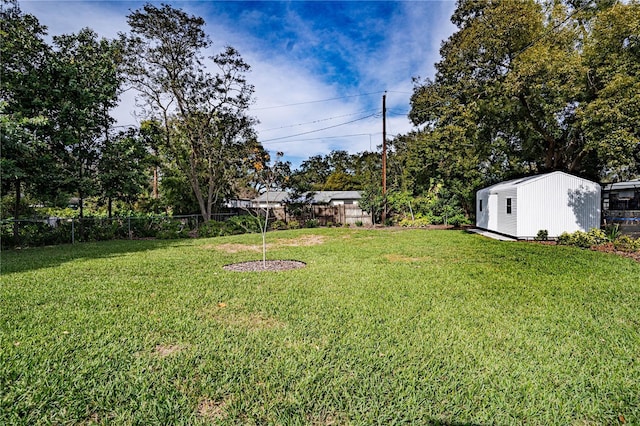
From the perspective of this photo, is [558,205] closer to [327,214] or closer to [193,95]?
[327,214]

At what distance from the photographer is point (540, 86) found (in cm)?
1105

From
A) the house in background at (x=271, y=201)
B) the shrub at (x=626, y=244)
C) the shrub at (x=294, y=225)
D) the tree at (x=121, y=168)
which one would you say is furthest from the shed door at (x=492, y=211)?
the tree at (x=121, y=168)

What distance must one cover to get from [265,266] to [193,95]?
1108 cm

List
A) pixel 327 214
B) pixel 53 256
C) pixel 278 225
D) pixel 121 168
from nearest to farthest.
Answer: pixel 53 256
pixel 121 168
pixel 278 225
pixel 327 214

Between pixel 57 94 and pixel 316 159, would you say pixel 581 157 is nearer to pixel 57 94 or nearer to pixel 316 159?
pixel 57 94

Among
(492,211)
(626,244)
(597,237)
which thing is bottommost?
(626,244)

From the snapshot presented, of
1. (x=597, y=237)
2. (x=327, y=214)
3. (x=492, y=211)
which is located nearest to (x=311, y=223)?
(x=327, y=214)

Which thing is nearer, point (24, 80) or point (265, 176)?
point (24, 80)

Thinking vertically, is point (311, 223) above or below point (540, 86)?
below

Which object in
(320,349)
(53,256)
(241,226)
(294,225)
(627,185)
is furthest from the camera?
(294,225)

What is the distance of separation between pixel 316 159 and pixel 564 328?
154ft

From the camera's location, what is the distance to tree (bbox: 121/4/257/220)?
12680mm

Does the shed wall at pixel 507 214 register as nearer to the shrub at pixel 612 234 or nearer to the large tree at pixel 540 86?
the shrub at pixel 612 234

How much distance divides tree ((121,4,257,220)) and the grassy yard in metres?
10.2
